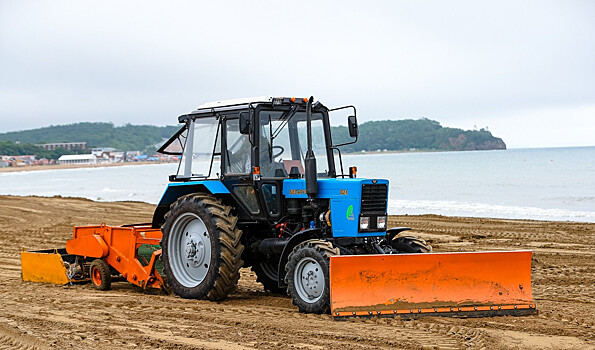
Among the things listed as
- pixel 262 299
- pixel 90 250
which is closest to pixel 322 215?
pixel 262 299

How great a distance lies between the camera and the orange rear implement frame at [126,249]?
830cm

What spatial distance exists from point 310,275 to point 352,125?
75.1 inches

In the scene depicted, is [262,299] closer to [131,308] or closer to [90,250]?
[131,308]

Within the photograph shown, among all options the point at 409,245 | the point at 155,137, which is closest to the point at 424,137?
the point at 155,137

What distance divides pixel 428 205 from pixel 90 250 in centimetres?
2037

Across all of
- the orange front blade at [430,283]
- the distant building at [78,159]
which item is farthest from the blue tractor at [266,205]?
the distant building at [78,159]

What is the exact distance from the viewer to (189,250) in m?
7.93

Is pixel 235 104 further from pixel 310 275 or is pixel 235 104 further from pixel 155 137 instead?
pixel 155 137

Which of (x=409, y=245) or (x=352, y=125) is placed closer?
(x=409, y=245)

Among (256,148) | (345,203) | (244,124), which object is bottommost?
(345,203)

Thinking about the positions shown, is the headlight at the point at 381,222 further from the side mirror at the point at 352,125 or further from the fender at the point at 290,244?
the side mirror at the point at 352,125

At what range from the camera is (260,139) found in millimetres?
7656

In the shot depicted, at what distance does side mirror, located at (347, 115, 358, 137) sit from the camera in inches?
304

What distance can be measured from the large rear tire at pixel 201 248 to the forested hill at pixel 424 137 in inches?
1088
